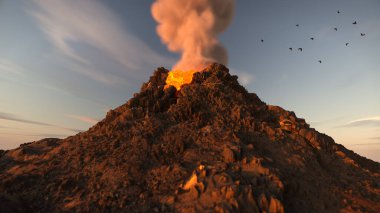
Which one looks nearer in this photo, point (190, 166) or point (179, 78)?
point (190, 166)

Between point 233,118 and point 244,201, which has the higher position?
point 233,118

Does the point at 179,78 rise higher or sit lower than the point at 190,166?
higher

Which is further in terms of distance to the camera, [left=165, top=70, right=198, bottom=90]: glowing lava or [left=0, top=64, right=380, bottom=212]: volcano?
[left=165, top=70, right=198, bottom=90]: glowing lava

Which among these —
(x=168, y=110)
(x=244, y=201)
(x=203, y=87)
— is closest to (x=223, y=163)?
(x=244, y=201)

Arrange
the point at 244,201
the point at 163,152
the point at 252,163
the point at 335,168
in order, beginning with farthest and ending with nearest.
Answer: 1. the point at 335,168
2. the point at 163,152
3. the point at 252,163
4. the point at 244,201

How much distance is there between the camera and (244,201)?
2338 cm

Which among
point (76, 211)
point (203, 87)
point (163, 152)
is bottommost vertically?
point (76, 211)

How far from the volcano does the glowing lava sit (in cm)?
601

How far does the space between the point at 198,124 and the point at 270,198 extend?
1381 centimetres

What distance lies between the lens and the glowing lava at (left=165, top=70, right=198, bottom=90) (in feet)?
159

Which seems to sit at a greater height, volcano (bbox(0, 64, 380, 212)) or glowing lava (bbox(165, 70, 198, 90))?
glowing lava (bbox(165, 70, 198, 90))

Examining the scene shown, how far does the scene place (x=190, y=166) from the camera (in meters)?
28.3

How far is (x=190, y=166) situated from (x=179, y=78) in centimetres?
2364

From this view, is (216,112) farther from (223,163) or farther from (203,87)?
(223,163)
